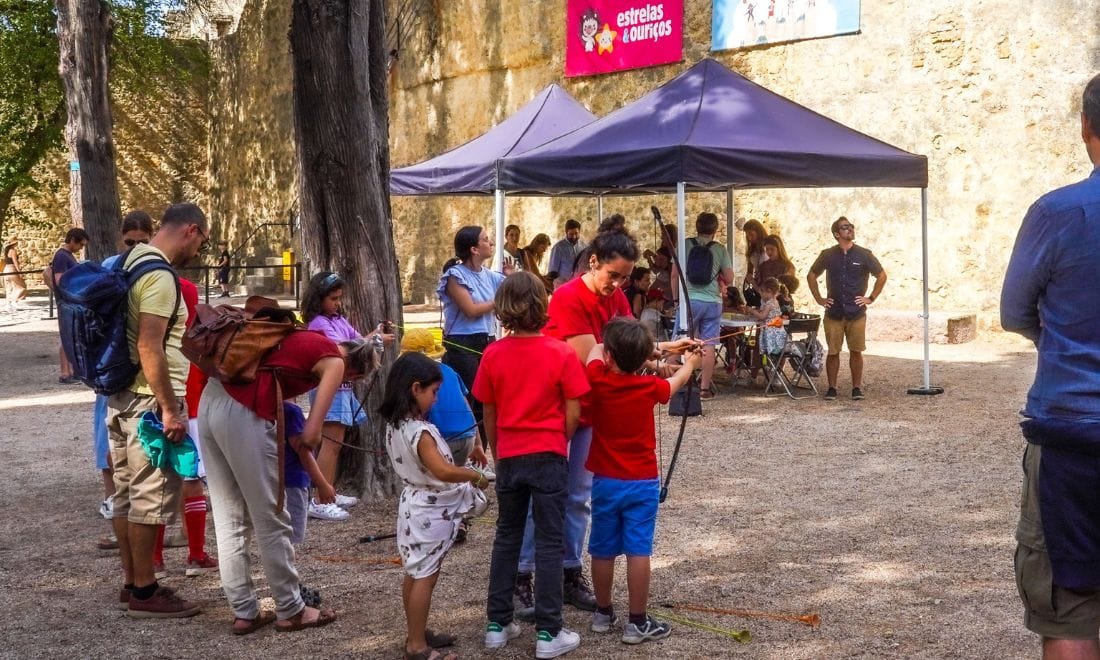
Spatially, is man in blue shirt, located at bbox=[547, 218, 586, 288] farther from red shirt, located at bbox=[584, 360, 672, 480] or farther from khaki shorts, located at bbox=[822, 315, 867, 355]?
red shirt, located at bbox=[584, 360, 672, 480]

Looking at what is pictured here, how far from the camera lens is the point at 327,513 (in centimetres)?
630

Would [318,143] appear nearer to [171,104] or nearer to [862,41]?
[862,41]

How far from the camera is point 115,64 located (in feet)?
77.5

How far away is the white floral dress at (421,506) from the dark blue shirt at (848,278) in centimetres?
656

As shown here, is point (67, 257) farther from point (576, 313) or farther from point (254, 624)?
point (576, 313)

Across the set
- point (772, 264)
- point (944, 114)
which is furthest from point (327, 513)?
point (944, 114)

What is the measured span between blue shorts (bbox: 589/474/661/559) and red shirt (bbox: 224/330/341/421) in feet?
3.51

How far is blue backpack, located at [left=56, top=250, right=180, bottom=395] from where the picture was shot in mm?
4473

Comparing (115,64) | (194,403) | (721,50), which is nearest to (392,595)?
(194,403)

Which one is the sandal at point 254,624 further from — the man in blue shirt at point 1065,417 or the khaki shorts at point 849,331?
the khaki shorts at point 849,331

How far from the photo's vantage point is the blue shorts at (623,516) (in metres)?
4.17

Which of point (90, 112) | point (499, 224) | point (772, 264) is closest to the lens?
point (499, 224)

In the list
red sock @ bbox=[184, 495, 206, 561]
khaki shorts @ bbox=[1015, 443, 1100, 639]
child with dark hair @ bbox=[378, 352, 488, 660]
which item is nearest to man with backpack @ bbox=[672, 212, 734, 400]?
red sock @ bbox=[184, 495, 206, 561]

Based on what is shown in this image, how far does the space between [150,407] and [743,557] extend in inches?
104
